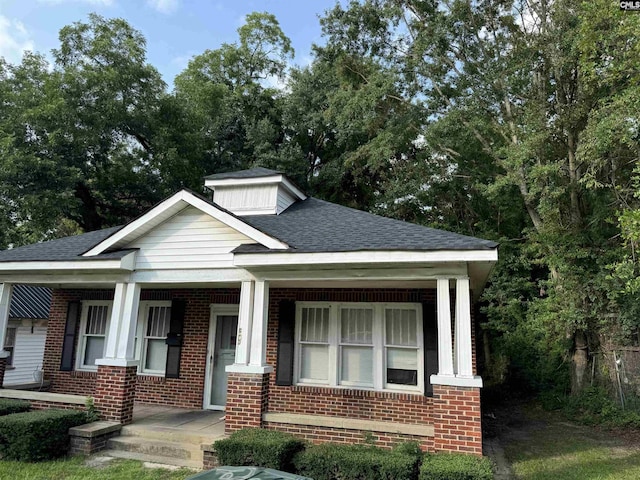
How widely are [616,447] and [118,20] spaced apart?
24206 mm

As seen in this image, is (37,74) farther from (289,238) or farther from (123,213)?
(289,238)

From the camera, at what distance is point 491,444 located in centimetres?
803

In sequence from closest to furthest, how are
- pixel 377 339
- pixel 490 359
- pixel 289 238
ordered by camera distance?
pixel 289 238 → pixel 377 339 → pixel 490 359

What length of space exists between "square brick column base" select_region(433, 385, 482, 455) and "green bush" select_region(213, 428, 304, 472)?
1911 mm

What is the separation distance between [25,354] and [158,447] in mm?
12192

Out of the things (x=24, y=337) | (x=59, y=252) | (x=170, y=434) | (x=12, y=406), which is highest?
(x=59, y=252)

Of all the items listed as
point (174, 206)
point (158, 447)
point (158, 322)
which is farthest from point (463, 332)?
point (158, 322)

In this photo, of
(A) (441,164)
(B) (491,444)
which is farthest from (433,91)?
(B) (491,444)

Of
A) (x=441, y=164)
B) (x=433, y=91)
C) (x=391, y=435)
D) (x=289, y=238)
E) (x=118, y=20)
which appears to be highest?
(x=118, y=20)

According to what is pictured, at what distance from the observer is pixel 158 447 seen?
6.53 m

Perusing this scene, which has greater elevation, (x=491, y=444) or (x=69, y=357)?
(x=69, y=357)

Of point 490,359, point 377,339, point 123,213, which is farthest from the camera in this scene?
point 123,213

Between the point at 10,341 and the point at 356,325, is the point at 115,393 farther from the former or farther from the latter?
the point at 10,341

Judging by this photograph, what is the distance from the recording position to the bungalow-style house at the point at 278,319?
622 cm
